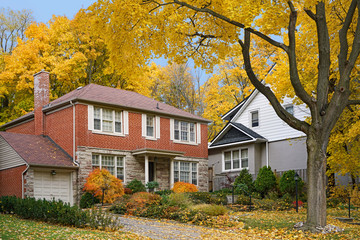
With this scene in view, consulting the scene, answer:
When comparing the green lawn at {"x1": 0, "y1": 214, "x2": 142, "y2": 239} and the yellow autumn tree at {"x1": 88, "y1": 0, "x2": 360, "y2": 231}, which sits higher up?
the yellow autumn tree at {"x1": 88, "y1": 0, "x2": 360, "y2": 231}

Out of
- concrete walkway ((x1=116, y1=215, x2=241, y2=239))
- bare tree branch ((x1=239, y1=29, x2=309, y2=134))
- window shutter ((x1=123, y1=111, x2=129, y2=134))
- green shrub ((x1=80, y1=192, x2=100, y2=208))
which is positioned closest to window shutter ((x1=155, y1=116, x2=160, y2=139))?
window shutter ((x1=123, y1=111, x2=129, y2=134))

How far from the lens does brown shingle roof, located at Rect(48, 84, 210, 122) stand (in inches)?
987

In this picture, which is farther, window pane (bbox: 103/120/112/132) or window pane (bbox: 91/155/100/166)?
window pane (bbox: 103/120/112/132)

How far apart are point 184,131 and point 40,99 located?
31.1ft

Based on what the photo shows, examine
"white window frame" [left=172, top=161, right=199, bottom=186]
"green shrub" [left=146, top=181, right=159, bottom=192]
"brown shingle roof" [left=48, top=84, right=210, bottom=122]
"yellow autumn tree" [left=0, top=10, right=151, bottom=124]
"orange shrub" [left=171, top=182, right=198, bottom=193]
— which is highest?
"yellow autumn tree" [left=0, top=10, right=151, bottom=124]

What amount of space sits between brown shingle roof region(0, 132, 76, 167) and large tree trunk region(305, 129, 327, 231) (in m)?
14.1

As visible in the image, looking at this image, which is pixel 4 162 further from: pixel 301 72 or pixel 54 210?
pixel 301 72

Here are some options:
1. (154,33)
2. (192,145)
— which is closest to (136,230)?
(154,33)

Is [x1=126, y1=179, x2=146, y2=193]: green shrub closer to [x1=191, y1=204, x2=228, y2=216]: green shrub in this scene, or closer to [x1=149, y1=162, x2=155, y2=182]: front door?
[x1=149, y1=162, x2=155, y2=182]: front door

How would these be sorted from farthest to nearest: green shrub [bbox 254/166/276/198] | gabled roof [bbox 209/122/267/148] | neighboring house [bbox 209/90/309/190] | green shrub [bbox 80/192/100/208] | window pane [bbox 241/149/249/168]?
window pane [bbox 241/149/249/168]
gabled roof [bbox 209/122/267/148]
neighboring house [bbox 209/90/309/190]
green shrub [bbox 254/166/276/198]
green shrub [bbox 80/192/100/208]

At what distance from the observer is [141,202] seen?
63.7 ft

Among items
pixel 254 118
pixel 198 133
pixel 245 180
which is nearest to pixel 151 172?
pixel 198 133

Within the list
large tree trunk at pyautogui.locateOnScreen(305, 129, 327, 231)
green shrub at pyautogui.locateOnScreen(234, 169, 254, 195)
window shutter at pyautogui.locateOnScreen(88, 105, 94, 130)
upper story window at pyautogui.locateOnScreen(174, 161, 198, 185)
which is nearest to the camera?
large tree trunk at pyautogui.locateOnScreen(305, 129, 327, 231)

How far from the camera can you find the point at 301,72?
19750 mm
